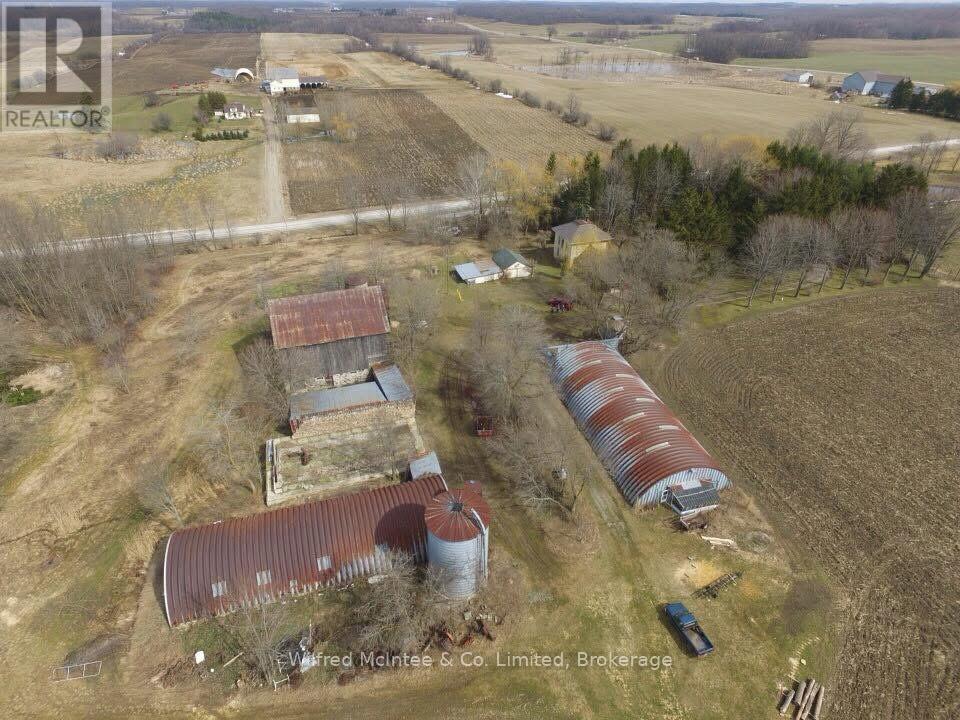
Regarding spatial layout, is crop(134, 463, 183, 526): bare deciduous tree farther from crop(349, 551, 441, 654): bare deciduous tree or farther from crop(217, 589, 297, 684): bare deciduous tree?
crop(349, 551, 441, 654): bare deciduous tree

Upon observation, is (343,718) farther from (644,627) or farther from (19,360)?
(19,360)

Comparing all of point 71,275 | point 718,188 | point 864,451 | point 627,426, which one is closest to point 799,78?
point 718,188

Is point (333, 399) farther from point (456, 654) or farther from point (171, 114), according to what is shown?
point (171, 114)

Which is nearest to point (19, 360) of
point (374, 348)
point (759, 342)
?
point (374, 348)

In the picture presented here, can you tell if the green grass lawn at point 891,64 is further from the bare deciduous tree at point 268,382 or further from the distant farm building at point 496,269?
the bare deciduous tree at point 268,382

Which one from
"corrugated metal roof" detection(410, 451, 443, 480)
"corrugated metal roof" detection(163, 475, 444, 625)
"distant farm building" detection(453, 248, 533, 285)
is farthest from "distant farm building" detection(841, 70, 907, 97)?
"corrugated metal roof" detection(163, 475, 444, 625)
